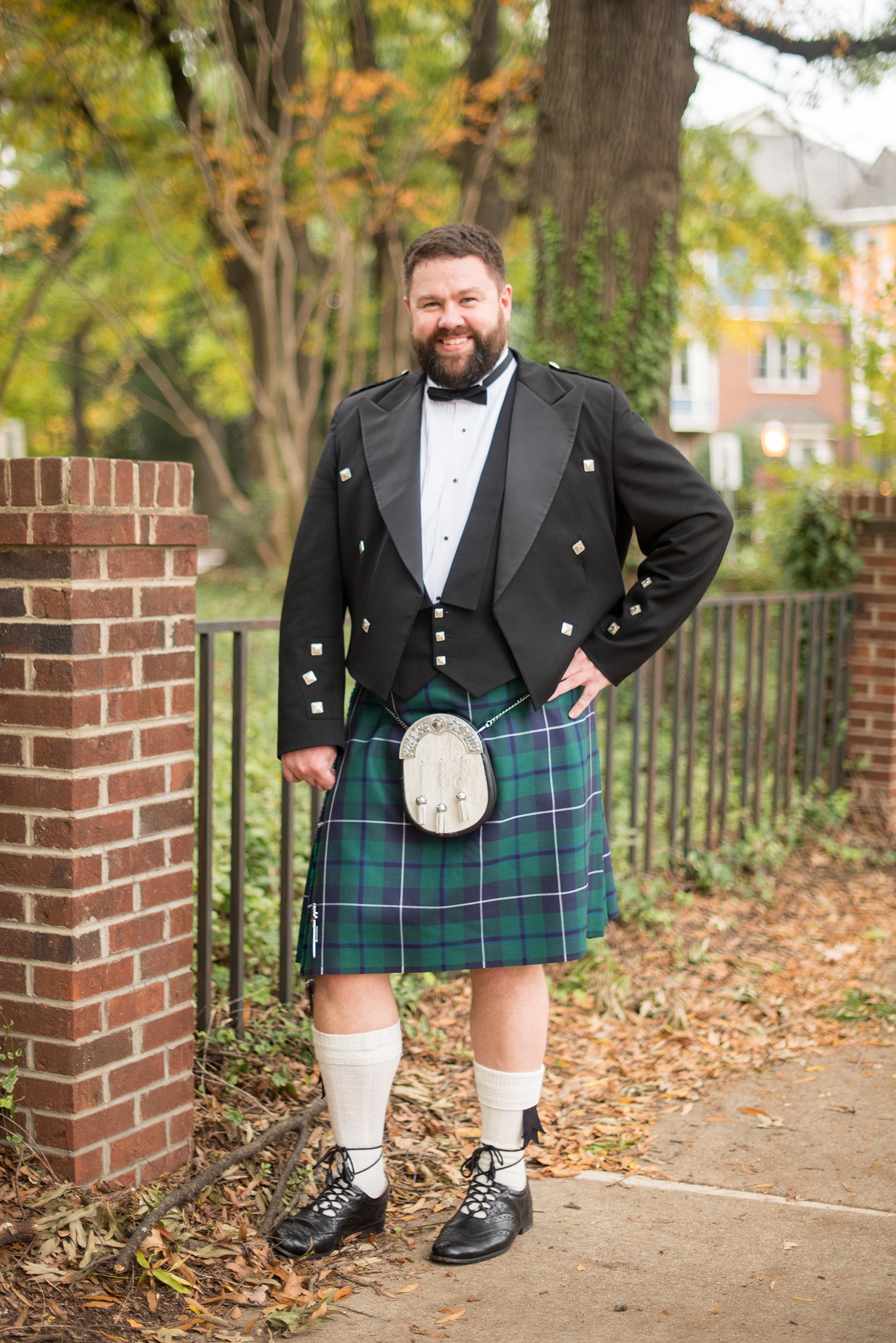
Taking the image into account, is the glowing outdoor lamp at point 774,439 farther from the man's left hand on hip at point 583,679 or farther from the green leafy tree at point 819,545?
the man's left hand on hip at point 583,679

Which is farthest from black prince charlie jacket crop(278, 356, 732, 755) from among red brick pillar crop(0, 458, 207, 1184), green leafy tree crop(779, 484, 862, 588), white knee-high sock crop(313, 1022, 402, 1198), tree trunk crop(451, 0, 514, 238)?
tree trunk crop(451, 0, 514, 238)

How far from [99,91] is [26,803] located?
1137 cm

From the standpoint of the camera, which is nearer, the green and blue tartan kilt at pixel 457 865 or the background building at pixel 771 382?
the green and blue tartan kilt at pixel 457 865

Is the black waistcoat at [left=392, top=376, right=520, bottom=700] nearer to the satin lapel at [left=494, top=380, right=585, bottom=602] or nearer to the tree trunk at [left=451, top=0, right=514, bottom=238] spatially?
the satin lapel at [left=494, top=380, right=585, bottom=602]

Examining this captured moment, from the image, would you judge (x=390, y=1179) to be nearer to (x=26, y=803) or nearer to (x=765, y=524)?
(x=26, y=803)

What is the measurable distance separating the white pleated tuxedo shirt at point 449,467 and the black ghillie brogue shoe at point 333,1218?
1136 mm

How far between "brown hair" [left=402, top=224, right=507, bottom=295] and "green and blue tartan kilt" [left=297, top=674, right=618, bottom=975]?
80 centimetres

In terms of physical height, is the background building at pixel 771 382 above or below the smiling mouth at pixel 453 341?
above

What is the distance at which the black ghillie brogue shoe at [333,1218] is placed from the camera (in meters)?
2.30

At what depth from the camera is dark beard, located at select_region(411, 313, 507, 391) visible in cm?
236

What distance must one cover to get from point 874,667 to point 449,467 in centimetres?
406

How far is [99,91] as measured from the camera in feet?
38.3

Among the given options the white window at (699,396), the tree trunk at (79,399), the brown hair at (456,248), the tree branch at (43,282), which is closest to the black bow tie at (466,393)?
the brown hair at (456,248)

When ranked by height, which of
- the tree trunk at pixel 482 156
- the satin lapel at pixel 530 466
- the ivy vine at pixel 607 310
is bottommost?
the satin lapel at pixel 530 466
